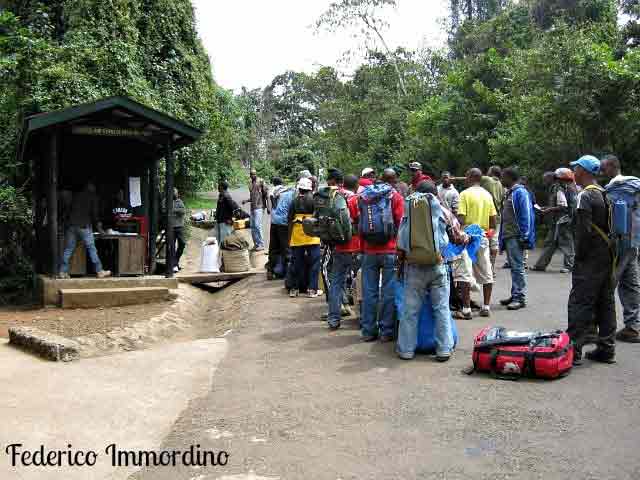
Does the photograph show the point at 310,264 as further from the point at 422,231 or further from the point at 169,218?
the point at 422,231

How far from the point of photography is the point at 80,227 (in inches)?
481

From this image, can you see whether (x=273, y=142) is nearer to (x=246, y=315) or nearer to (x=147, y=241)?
(x=147, y=241)

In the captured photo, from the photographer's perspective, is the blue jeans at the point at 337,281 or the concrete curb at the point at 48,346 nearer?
the concrete curb at the point at 48,346

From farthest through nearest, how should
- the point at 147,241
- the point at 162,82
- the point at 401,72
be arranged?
1. the point at 401,72
2. the point at 162,82
3. the point at 147,241

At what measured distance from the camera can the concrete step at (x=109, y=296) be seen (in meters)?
11.8

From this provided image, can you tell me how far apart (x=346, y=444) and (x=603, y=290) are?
313 centimetres

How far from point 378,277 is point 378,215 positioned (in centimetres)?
77

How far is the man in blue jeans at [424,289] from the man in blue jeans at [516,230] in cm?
242

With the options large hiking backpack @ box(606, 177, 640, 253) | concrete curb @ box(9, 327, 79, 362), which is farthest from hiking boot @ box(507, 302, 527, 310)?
concrete curb @ box(9, 327, 79, 362)

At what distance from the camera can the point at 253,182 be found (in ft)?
53.9

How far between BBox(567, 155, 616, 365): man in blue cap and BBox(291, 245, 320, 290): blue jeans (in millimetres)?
5054

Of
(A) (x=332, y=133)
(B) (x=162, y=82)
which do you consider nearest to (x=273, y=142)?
(A) (x=332, y=133)

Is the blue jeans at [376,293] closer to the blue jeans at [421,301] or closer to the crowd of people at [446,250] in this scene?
the crowd of people at [446,250]

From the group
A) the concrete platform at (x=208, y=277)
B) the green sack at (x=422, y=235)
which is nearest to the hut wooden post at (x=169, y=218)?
the concrete platform at (x=208, y=277)
